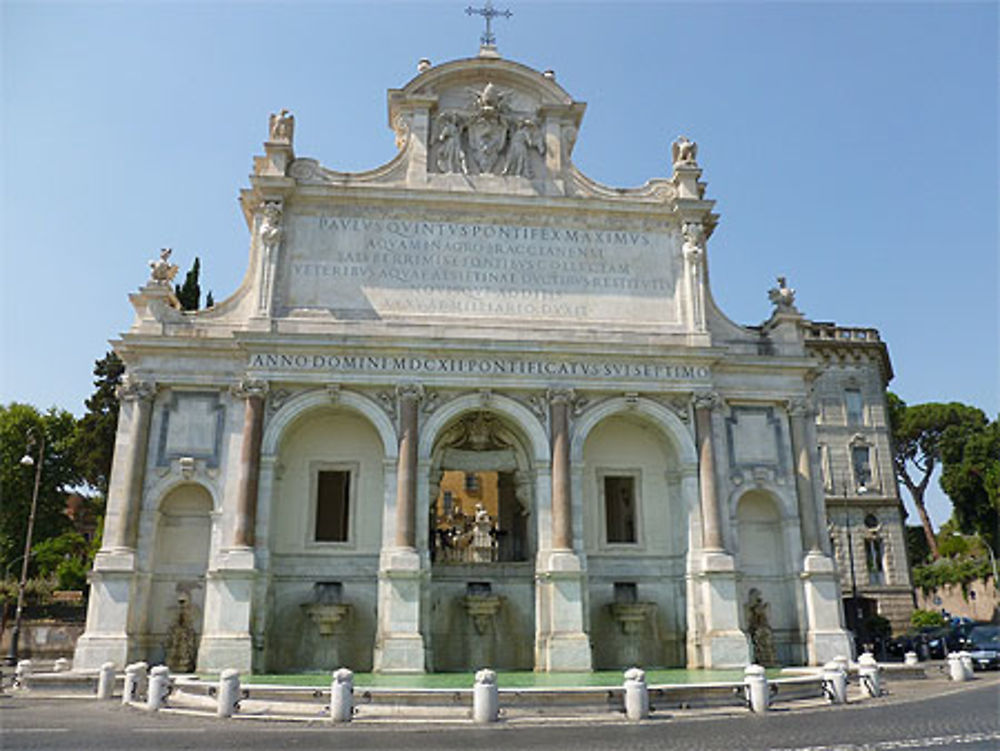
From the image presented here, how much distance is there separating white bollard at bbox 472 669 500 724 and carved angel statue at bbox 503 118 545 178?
725 inches

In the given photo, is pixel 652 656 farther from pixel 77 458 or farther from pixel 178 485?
pixel 77 458

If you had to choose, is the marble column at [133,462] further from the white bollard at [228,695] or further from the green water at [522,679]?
the white bollard at [228,695]

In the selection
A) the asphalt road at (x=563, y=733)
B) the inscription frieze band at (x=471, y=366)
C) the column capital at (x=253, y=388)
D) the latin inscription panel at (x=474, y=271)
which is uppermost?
the latin inscription panel at (x=474, y=271)

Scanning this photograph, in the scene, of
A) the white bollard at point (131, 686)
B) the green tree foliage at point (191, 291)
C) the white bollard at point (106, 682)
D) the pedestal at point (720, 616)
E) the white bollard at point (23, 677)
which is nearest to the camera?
the white bollard at point (131, 686)

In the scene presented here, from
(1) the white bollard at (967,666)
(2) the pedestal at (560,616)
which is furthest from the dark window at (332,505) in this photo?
(1) the white bollard at (967,666)

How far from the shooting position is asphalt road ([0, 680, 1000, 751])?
11617 mm

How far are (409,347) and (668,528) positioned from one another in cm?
1021

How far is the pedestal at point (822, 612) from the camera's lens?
24275mm

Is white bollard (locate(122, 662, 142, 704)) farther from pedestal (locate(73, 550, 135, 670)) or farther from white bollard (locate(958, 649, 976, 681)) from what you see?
white bollard (locate(958, 649, 976, 681))

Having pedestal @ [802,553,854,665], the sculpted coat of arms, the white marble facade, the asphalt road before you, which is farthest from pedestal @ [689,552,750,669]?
the sculpted coat of arms

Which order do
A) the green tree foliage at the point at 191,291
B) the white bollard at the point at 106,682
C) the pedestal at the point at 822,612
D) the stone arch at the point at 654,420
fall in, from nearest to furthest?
the white bollard at the point at 106,682, the pedestal at the point at 822,612, the stone arch at the point at 654,420, the green tree foliage at the point at 191,291

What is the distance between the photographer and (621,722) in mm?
14547

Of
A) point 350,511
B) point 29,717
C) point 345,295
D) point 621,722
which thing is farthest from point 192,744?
point 345,295

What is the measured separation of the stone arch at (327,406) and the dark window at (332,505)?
214 cm
